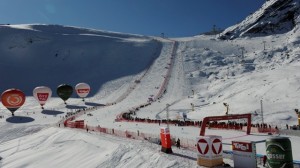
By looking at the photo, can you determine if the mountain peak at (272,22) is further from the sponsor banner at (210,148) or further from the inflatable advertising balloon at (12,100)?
the sponsor banner at (210,148)

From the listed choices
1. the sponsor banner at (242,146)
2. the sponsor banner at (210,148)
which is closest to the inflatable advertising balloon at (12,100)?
the sponsor banner at (210,148)

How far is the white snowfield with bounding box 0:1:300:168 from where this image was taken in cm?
3108

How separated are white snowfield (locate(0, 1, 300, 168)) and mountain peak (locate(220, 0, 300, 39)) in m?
10.1

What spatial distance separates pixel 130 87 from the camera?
9075cm

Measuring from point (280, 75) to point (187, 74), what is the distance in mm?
34038

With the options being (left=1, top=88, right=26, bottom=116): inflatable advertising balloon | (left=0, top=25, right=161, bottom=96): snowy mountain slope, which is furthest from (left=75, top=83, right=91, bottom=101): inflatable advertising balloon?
(left=1, top=88, right=26, bottom=116): inflatable advertising balloon

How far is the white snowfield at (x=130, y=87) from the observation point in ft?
102

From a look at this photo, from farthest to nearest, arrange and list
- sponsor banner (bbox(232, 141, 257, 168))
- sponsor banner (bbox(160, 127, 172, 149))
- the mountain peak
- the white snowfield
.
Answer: the mountain peak → the white snowfield → sponsor banner (bbox(160, 127, 172, 149)) → sponsor banner (bbox(232, 141, 257, 168))

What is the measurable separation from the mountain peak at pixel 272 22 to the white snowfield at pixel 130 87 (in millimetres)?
10110

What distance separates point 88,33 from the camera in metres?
161

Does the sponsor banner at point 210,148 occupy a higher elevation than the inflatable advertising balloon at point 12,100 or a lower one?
lower

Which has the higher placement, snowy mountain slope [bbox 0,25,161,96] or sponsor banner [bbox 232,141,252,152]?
snowy mountain slope [bbox 0,25,161,96]

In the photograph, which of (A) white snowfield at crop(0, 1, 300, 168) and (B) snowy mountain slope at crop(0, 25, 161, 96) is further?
(B) snowy mountain slope at crop(0, 25, 161, 96)

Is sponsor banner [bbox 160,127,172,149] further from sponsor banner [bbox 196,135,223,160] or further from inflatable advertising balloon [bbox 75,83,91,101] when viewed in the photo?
inflatable advertising balloon [bbox 75,83,91,101]
